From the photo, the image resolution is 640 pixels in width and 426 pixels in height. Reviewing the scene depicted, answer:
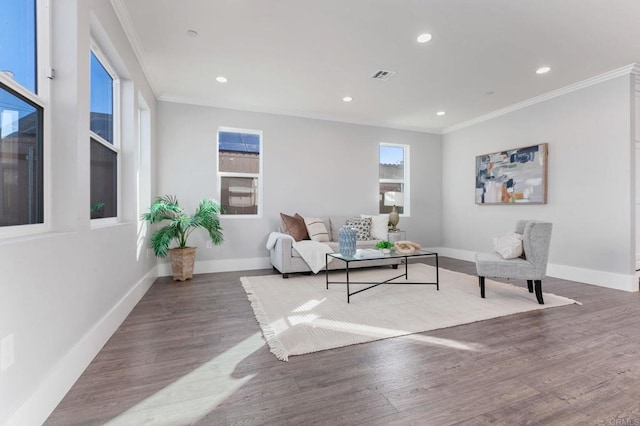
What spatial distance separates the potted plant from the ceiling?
5.43 ft

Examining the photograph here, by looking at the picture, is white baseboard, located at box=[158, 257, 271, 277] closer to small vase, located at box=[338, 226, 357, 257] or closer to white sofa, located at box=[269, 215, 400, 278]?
white sofa, located at box=[269, 215, 400, 278]

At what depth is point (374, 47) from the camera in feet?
10.0

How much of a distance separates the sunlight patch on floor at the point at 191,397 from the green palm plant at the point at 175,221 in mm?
2365

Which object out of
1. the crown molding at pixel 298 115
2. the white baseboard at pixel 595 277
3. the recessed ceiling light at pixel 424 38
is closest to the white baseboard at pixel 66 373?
the crown molding at pixel 298 115

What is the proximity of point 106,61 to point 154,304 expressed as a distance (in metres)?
2.28

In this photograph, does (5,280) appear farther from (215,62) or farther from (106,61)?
(215,62)

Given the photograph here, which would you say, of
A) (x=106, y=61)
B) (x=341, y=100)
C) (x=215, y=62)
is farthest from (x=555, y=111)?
(x=106, y=61)

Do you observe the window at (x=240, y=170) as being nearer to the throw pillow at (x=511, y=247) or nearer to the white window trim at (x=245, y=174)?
the white window trim at (x=245, y=174)

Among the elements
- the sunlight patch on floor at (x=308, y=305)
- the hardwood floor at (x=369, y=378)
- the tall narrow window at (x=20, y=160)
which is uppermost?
the tall narrow window at (x=20, y=160)

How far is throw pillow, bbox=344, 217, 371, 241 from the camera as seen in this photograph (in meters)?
4.93

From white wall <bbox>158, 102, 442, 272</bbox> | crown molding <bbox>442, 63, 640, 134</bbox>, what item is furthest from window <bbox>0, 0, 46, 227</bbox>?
crown molding <bbox>442, 63, 640, 134</bbox>

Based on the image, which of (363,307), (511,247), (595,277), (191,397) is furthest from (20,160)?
(595,277)

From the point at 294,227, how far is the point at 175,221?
1660 millimetres

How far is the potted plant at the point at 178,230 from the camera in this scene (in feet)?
12.3
